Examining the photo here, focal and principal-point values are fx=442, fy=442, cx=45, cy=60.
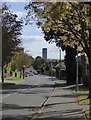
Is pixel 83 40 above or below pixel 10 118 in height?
above

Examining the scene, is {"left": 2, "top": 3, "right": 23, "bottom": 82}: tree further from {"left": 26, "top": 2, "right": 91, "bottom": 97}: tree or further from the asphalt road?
{"left": 26, "top": 2, "right": 91, "bottom": 97}: tree

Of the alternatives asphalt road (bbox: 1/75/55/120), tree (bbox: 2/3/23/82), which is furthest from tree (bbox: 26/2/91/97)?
tree (bbox: 2/3/23/82)

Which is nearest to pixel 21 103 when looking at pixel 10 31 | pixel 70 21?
pixel 70 21

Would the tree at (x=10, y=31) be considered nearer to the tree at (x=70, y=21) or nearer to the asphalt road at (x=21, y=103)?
the asphalt road at (x=21, y=103)

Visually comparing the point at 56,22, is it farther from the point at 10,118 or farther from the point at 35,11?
the point at 10,118

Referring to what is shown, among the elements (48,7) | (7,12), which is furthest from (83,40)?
(7,12)

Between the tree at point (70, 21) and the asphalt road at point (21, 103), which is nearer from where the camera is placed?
the asphalt road at point (21, 103)

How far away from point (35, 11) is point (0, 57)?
3497 centimetres

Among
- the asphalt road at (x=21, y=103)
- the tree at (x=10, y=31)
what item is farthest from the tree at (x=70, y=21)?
the tree at (x=10, y=31)

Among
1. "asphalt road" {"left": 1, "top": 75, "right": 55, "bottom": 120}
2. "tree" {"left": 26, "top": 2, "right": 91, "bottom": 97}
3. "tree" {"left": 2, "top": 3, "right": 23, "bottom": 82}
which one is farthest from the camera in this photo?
"tree" {"left": 2, "top": 3, "right": 23, "bottom": 82}

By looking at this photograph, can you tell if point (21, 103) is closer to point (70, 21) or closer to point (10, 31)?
point (70, 21)

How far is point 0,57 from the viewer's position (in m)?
56.9

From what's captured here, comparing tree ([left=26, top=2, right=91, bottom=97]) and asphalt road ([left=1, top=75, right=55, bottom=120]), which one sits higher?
tree ([left=26, top=2, right=91, bottom=97])

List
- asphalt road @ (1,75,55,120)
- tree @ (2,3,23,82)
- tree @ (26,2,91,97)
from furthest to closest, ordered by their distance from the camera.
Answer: tree @ (2,3,23,82)
tree @ (26,2,91,97)
asphalt road @ (1,75,55,120)
